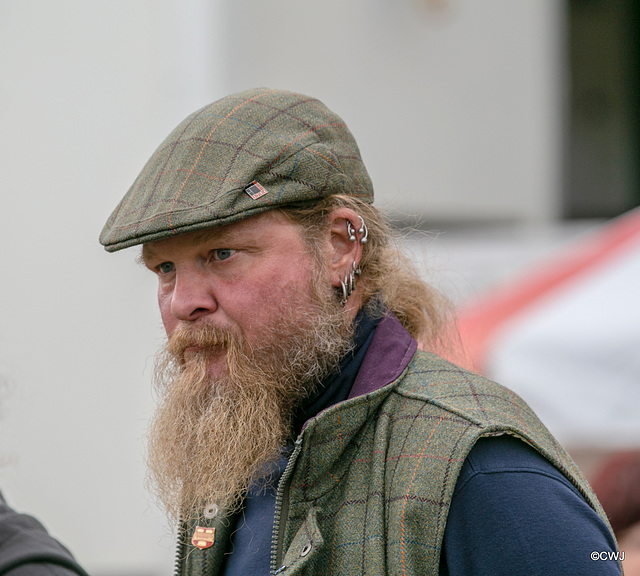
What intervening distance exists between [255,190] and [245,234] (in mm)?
101

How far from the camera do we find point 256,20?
676 centimetres

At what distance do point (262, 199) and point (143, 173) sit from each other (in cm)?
32

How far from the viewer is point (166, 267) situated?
1.99 meters

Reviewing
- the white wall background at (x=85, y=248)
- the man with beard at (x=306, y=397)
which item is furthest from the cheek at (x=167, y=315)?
the white wall background at (x=85, y=248)

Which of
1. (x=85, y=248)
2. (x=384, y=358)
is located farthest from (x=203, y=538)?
(x=85, y=248)

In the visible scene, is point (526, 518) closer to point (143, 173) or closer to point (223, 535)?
point (223, 535)

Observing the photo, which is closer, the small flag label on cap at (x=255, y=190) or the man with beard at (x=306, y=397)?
the man with beard at (x=306, y=397)

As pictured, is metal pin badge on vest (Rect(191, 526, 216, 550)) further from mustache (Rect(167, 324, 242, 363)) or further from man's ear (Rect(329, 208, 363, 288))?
man's ear (Rect(329, 208, 363, 288))

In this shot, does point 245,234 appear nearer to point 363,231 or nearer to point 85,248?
point 363,231

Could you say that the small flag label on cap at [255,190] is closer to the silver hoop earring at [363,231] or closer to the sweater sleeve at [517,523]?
the silver hoop earring at [363,231]

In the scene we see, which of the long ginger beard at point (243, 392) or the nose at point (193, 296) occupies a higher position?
the nose at point (193, 296)

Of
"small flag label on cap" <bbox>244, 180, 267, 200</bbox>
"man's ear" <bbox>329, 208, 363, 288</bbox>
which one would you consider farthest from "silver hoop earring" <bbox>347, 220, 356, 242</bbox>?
"small flag label on cap" <bbox>244, 180, 267, 200</bbox>

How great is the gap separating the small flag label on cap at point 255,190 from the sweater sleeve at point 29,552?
0.79 m

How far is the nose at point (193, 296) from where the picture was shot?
6.20 feet
